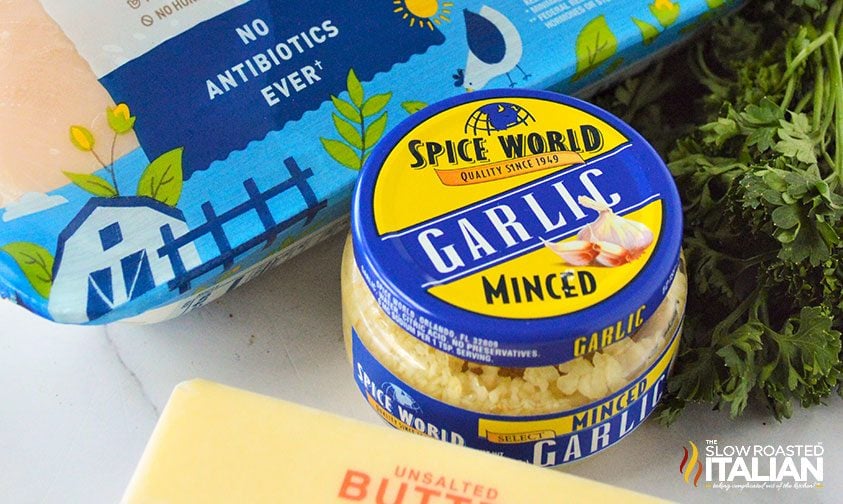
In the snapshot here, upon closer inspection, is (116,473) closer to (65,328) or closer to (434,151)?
(65,328)

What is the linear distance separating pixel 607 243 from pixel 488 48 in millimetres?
331

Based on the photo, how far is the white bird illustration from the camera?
0.98 m

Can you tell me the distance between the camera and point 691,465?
900 mm

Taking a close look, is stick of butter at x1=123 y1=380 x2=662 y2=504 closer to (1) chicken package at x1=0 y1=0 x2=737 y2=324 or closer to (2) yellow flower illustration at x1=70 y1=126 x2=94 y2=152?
(1) chicken package at x1=0 y1=0 x2=737 y2=324

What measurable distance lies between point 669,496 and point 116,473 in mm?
528

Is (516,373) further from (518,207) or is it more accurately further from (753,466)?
(753,466)

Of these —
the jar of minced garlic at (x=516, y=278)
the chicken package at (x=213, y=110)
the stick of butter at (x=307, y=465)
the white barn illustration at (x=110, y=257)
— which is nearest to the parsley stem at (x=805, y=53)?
the chicken package at (x=213, y=110)

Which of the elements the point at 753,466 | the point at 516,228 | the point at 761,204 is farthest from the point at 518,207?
the point at 753,466

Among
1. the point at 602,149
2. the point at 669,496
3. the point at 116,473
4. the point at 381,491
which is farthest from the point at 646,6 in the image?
the point at 116,473

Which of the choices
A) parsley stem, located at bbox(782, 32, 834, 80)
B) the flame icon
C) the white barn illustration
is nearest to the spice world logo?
the flame icon

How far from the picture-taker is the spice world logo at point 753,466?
888 mm

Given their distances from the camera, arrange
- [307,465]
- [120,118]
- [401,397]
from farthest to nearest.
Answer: [120,118]
[401,397]
[307,465]

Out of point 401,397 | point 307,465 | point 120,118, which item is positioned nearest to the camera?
point 307,465

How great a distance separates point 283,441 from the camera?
70 cm
